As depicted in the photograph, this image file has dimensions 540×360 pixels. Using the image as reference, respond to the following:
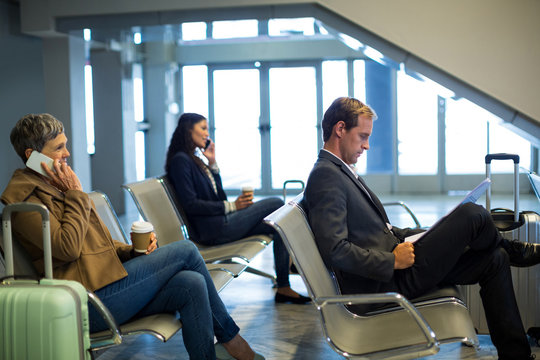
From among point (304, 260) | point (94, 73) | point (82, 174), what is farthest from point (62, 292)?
point (94, 73)

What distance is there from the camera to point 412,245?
7.77ft

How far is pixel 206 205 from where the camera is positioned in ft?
12.5

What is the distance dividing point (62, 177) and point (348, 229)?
1.13m

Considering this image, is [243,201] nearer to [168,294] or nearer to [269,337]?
[269,337]

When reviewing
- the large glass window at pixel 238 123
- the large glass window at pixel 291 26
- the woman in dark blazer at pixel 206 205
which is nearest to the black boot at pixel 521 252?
Answer: the woman in dark blazer at pixel 206 205

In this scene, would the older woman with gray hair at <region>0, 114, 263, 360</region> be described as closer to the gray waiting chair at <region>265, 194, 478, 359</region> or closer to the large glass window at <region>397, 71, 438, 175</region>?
the gray waiting chair at <region>265, 194, 478, 359</region>

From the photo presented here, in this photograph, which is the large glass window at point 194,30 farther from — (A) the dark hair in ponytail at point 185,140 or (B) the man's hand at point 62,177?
(B) the man's hand at point 62,177

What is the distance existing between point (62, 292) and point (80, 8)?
4537 mm

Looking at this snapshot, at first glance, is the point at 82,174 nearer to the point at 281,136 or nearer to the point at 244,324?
the point at 244,324

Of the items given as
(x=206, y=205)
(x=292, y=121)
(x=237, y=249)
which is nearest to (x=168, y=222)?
(x=206, y=205)

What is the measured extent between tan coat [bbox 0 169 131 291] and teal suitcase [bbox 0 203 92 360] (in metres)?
0.16

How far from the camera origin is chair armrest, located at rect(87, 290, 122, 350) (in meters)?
2.01

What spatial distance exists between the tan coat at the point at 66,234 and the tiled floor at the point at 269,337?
98cm

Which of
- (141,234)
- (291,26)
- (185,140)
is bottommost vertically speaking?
(141,234)
